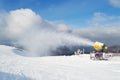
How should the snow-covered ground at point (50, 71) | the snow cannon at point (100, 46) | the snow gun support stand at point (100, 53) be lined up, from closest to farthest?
1. the snow-covered ground at point (50, 71)
2. the snow gun support stand at point (100, 53)
3. the snow cannon at point (100, 46)

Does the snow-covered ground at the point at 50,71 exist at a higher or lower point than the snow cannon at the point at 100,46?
lower

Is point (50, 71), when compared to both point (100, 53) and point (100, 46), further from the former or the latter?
point (100, 46)

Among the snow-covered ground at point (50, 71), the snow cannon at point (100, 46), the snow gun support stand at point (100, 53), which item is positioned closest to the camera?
the snow-covered ground at point (50, 71)

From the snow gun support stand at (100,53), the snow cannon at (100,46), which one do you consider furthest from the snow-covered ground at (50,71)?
the snow cannon at (100,46)

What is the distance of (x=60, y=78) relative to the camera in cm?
1409

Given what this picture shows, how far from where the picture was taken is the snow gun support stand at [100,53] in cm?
3316

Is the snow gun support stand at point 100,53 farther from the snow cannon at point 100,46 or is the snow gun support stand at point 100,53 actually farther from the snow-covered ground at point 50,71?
the snow-covered ground at point 50,71

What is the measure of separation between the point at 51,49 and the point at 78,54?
11.3m

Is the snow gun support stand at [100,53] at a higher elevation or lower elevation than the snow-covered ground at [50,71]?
higher

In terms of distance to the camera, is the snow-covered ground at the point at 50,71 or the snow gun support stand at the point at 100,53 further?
the snow gun support stand at the point at 100,53

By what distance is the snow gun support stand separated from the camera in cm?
3316

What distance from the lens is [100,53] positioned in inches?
1321

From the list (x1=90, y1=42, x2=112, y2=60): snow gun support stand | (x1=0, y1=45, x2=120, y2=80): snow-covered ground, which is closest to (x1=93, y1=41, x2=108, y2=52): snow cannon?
(x1=90, y1=42, x2=112, y2=60): snow gun support stand

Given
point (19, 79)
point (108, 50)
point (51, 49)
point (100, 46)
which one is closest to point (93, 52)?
point (100, 46)
